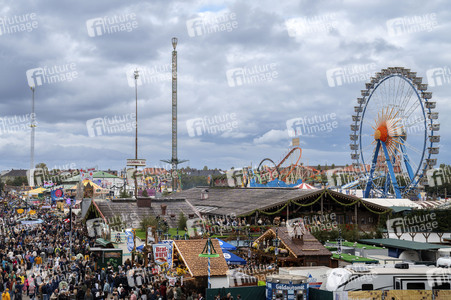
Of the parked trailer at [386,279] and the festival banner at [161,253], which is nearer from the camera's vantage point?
the parked trailer at [386,279]

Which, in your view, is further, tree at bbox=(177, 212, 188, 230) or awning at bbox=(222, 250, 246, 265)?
tree at bbox=(177, 212, 188, 230)

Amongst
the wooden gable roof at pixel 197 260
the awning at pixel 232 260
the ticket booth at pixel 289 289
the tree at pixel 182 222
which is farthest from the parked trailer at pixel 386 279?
the tree at pixel 182 222

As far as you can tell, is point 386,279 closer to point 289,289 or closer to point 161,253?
point 289,289

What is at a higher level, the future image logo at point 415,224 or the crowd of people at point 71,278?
the future image logo at point 415,224

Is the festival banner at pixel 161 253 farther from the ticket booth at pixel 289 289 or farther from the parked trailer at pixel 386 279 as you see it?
the parked trailer at pixel 386 279

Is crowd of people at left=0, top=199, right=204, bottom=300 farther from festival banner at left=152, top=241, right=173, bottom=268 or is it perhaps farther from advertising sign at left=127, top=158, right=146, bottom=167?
advertising sign at left=127, top=158, right=146, bottom=167

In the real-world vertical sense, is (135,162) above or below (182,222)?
above

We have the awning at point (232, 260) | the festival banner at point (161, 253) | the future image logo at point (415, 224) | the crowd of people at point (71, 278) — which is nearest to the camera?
the crowd of people at point (71, 278)

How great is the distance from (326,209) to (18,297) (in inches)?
1336

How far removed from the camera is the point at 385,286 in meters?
17.7

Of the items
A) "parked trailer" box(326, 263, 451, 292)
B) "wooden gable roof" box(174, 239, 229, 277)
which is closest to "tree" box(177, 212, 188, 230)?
"wooden gable roof" box(174, 239, 229, 277)

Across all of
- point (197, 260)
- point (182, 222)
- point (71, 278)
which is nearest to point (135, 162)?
point (182, 222)

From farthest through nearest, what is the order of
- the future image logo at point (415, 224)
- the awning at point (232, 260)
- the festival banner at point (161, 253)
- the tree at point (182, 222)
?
the tree at point (182, 222), the future image logo at point (415, 224), the festival banner at point (161, 253), the awning at point (232, 260)

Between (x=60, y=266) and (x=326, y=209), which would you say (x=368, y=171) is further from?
(x=60, y=266)
